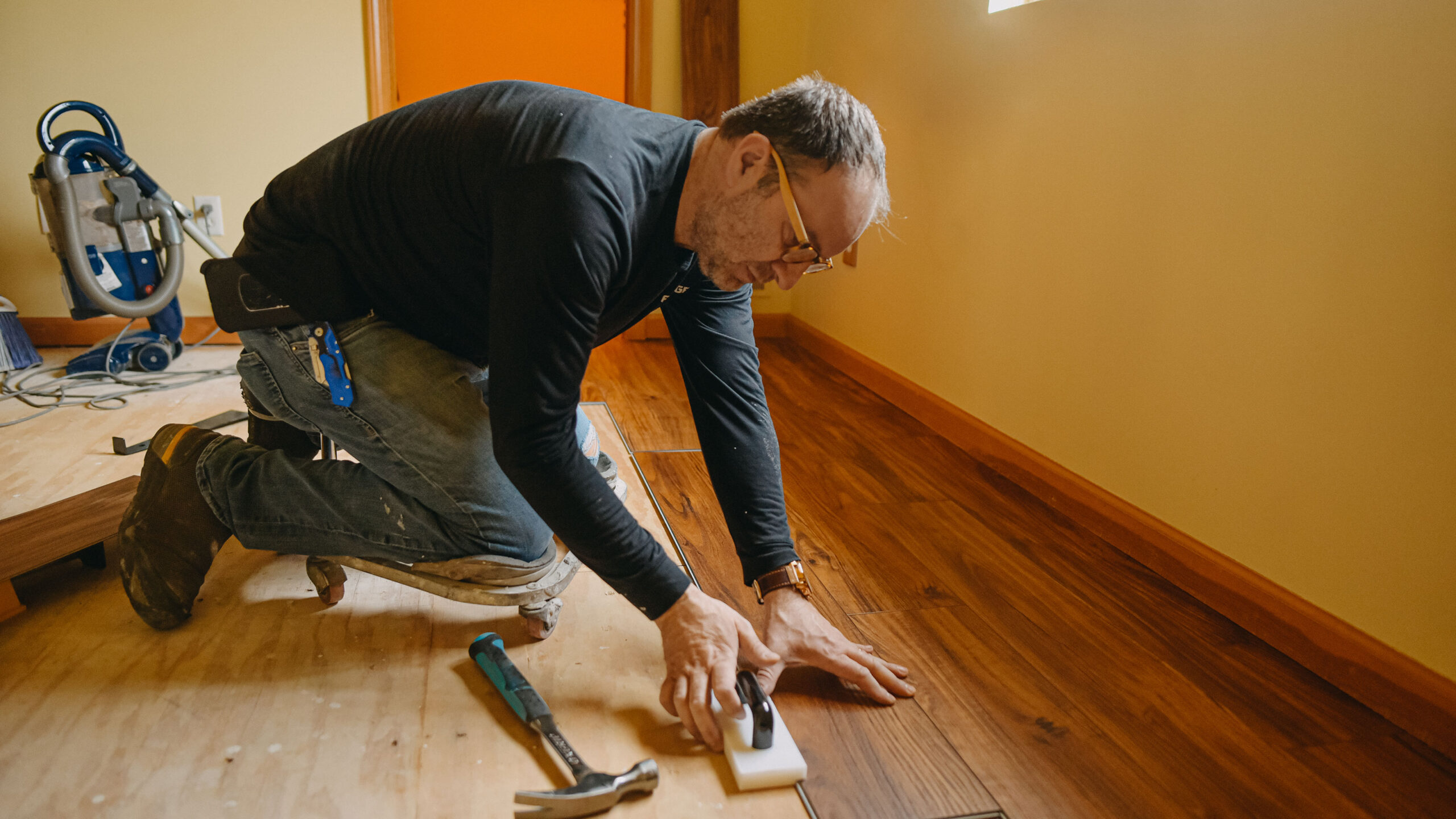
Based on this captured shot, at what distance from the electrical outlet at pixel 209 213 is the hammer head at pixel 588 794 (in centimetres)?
302

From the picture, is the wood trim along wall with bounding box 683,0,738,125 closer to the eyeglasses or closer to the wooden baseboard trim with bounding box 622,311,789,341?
the wooden baseboard trim with bounding box 622,311,789,341

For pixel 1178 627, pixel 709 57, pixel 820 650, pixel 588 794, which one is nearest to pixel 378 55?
pixel 709 57

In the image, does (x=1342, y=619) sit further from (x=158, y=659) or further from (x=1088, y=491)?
(x=158, y=659)

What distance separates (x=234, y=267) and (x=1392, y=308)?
1.68m

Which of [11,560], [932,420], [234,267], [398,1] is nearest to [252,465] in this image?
[234,267]

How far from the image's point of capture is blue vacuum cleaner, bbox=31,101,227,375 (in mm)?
2586

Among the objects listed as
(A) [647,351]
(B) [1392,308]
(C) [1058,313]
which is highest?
(B) [1392,308]

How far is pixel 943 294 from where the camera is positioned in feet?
7.99

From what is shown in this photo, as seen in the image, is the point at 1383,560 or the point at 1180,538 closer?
the point at 1383,560

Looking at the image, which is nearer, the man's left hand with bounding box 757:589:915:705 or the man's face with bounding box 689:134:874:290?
the man's face with bounding box 689:134:874:290

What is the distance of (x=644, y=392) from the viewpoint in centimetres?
280

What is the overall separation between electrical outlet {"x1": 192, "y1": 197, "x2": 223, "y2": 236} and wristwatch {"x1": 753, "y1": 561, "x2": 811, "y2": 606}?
2937 millimetres

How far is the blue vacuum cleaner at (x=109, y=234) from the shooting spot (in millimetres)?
2586

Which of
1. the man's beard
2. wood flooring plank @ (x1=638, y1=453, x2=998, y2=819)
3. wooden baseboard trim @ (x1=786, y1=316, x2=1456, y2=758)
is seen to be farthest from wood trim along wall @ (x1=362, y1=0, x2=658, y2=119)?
wood flooring plank @ (x1=638, y1=453, x2=998, y2=819)
